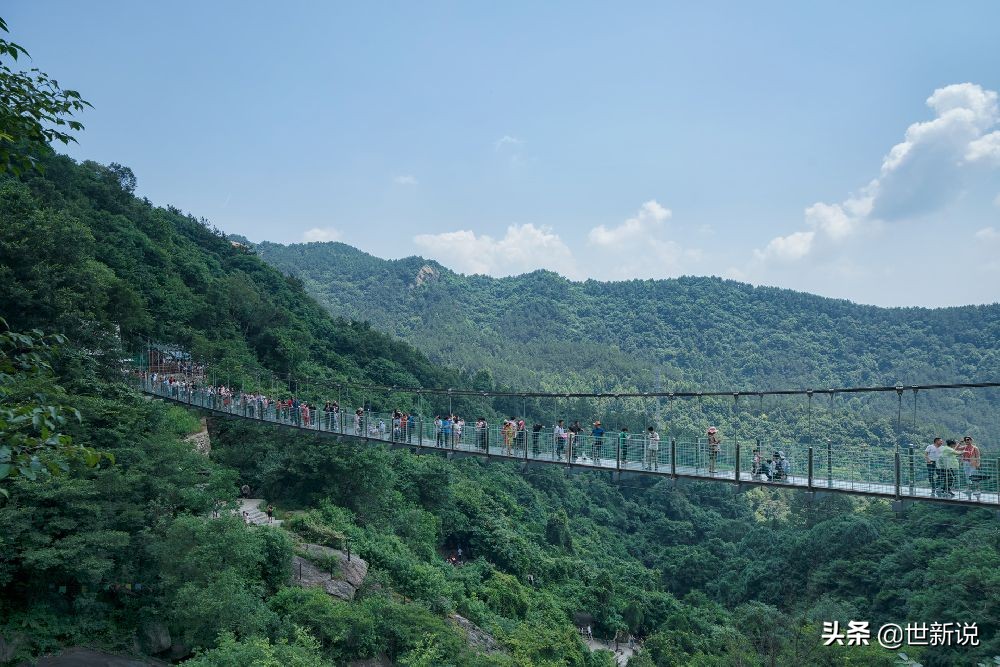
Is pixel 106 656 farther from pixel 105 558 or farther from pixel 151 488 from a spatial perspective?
pixel 151 488

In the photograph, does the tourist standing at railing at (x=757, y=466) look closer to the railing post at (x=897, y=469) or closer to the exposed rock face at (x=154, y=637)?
the railing post at (x=897, y=469)

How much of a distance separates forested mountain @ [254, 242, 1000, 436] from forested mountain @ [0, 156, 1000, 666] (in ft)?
83.6

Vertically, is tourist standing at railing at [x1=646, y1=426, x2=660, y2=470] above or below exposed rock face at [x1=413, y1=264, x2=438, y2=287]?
below

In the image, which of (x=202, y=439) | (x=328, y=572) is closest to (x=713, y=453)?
(x=328, y=572)

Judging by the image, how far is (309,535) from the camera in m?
17.7

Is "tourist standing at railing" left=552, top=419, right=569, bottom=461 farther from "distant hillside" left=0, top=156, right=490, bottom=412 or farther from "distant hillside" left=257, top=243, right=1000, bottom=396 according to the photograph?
"distant hillside" left=257, top=243, right=1000, bottom=396

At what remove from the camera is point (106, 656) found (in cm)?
1208

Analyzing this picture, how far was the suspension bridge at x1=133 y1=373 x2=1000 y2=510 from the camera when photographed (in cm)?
952

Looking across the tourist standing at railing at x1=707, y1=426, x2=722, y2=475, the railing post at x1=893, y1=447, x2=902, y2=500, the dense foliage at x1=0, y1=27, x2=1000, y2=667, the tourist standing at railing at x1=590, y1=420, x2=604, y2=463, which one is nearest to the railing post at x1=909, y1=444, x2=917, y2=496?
the railing post at x1=893, y1=447, x2=902, y2=500

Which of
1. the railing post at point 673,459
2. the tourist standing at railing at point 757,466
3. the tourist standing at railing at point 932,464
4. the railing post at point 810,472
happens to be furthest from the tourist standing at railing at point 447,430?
the tourist standing at railing at point 932,464

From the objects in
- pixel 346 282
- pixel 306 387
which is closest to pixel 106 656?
pixel 306 387

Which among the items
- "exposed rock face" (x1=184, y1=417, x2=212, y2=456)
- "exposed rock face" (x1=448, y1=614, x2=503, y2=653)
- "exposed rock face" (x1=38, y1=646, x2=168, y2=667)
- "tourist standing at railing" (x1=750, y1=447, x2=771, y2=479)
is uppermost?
"tourist standing at railing" (x1=750, y1=447, x2=771, y2=479)

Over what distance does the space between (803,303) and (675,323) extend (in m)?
17.5

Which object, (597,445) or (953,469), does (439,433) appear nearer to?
(597,445)
